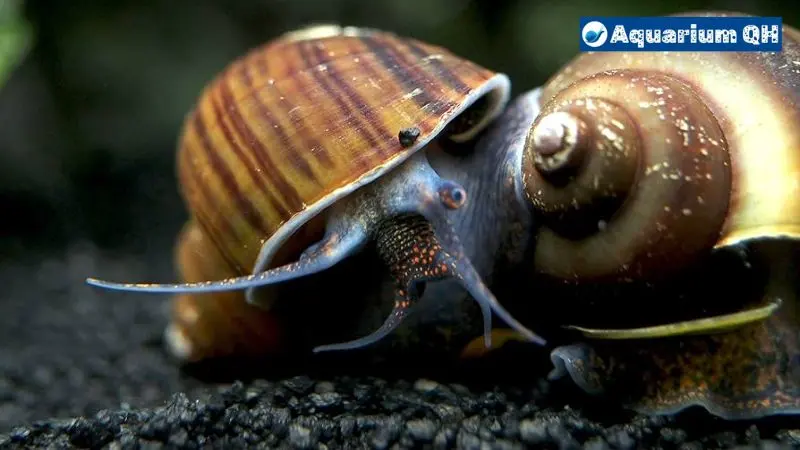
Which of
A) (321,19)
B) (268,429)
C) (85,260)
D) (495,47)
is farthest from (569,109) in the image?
(85,260)

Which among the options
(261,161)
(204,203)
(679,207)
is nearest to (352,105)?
(261,161)

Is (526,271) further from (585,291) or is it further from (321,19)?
(321,19)

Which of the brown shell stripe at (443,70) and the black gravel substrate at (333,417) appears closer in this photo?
the black gravel substrate at (333,417)

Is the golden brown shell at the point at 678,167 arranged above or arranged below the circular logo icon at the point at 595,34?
below

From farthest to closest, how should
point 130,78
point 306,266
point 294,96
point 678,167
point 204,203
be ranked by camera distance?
point 130,78
point 204,203
point 294,96
point 306,266
point 678,167

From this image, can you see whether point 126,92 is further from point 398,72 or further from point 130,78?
point 398,72

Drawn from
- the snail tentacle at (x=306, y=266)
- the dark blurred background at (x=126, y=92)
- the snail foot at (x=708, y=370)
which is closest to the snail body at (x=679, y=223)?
the snail foot at (x=708, y=370)

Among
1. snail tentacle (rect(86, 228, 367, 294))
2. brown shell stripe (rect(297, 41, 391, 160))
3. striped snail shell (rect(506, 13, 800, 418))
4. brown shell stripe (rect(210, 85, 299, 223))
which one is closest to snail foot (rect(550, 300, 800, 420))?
Result: striped snail shell (rect(506, 13, 800, 418))

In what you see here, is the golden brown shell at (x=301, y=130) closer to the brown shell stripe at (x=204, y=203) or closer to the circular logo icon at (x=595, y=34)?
the brown shell stripe at (x=204, y=203)
